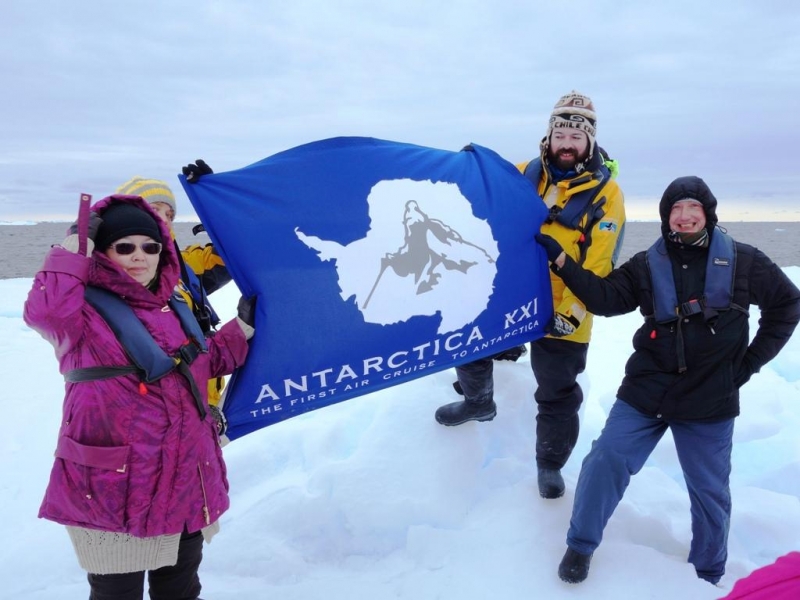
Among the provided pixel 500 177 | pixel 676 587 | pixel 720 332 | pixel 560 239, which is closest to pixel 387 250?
pixel 500 177

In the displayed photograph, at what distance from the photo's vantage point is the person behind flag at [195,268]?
255 cm

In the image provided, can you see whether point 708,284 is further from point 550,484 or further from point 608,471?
point 550,484

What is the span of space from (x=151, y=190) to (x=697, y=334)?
2875mm

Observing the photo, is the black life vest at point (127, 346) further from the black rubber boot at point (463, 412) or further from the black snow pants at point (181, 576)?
the black rubber boot at point (463, 412)

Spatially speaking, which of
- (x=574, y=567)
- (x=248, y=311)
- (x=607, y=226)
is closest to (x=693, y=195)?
(x=607, y=226)

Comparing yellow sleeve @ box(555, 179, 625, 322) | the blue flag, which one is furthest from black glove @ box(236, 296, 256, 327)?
yellow sleeve @ box(555, 179, 625, 322)

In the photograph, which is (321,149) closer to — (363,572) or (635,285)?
(635,285)

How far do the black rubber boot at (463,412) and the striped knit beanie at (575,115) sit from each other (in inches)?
74.3

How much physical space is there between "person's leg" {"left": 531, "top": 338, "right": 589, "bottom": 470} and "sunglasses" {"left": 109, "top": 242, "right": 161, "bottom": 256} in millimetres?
2165

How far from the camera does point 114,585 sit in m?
1.95

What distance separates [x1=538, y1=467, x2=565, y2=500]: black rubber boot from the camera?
127 inches

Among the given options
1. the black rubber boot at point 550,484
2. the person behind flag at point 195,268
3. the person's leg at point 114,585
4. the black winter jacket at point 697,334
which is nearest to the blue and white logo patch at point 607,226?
the black winter jacket at point 697,334

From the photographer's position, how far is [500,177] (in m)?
2.91

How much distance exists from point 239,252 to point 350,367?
710mm
